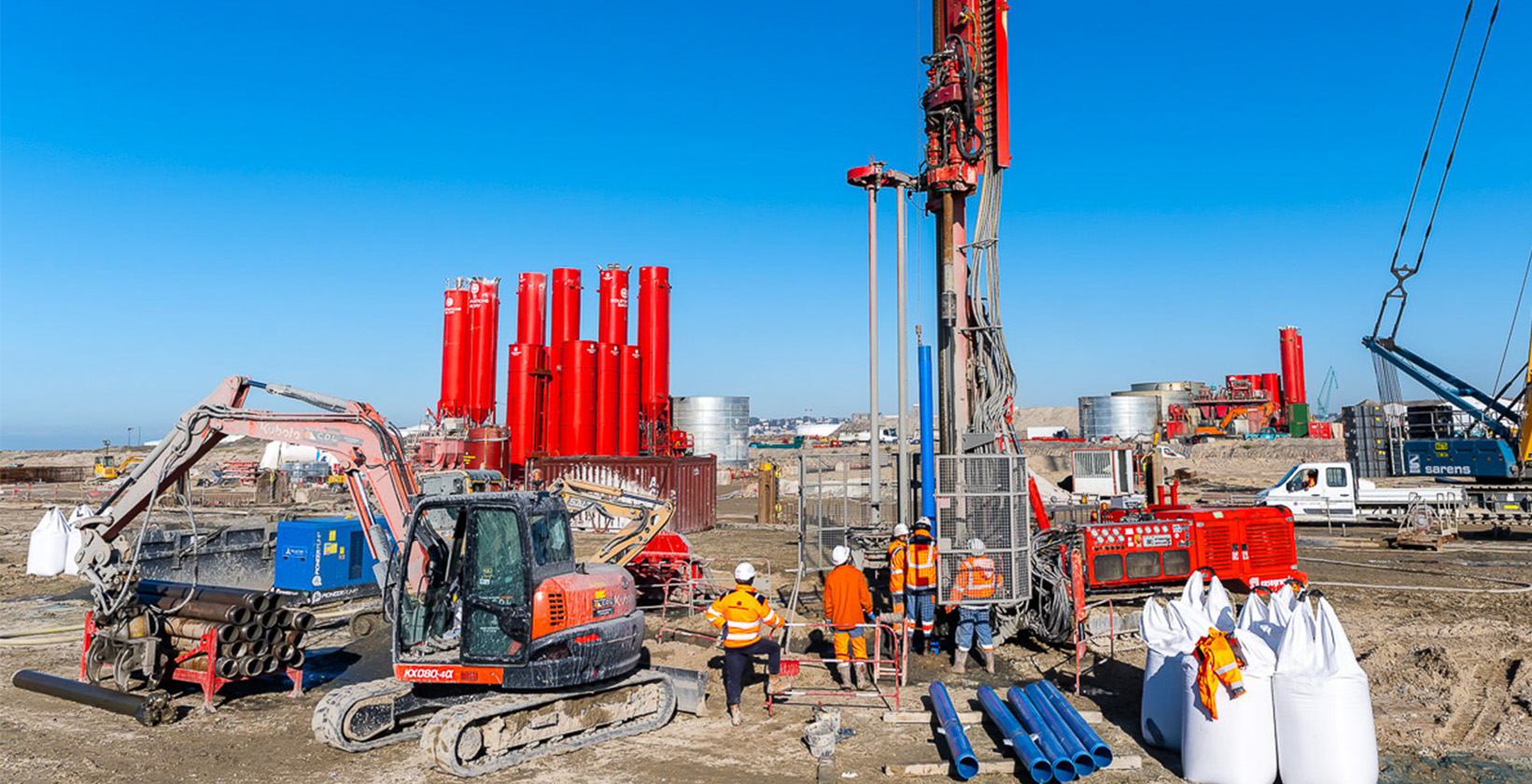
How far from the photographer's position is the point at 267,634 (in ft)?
32.8

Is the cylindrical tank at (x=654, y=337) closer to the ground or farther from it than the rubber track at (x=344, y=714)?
farther from it

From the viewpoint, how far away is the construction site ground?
773 centimetres

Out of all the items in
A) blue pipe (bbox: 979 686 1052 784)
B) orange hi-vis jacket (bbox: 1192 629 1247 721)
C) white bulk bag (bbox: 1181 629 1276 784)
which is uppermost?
orange hi-vis jacket (bbox: 1192 629 1247 721)

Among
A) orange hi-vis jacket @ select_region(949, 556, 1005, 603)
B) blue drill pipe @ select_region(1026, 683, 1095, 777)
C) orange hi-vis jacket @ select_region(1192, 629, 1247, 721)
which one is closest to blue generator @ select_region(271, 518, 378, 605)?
orange hi-vis jacket @ select_region(949, 556, 1005, 603)

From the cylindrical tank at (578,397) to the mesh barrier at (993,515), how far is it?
69.0 feet

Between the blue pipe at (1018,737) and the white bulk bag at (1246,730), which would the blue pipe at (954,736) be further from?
the white bulk bag at (1246,730)

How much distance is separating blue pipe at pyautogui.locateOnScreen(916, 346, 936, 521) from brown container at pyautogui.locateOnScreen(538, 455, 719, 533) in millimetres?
14513

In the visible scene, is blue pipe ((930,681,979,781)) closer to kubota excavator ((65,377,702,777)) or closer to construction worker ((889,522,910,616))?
construction worker ((889,522,910,616))

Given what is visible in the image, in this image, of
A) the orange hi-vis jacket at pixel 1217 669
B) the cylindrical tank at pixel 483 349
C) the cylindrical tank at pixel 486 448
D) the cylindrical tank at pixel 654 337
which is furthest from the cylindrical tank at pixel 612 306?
the orange hi-vis jacket at pixel 1217 669

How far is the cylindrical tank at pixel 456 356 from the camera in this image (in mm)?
39188

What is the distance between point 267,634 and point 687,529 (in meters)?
18.7

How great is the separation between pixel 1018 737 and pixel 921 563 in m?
3.67

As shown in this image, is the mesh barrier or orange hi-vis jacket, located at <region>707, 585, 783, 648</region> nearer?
orange hi-vis jacket, located at <region>707, 585, 783, 648</region>

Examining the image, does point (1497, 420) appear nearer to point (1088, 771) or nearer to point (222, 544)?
point (1088, 771)
